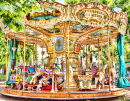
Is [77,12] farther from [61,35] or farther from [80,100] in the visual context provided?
[80,100]

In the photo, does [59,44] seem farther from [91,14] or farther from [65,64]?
[91,14]

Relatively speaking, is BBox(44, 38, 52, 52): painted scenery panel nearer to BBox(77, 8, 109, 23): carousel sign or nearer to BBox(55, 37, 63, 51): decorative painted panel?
BBox(55, 37, 63, 51): decorative painted panel

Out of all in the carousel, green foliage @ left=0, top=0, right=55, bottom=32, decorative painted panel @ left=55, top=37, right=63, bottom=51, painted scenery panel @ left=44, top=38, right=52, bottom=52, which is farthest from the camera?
painted scenery panel @ left=44, top=38, right=52, bottom=52

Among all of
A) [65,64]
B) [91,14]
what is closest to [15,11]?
[91,14]

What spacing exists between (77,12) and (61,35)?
3.35 meters

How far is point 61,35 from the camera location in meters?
11.5

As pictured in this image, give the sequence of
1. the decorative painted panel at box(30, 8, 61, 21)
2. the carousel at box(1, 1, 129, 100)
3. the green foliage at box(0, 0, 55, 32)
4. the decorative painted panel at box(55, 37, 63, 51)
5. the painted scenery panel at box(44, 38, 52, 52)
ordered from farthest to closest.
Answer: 1. the painted scenery panel at box(44, 38, 52, 52)
2. the decorative painted panel at box(55, 37, 63, 51)
3. the decorative painted panel at box(30, 8, 61, 21)
4. the carousel at box(1, 1, 129, 100)
5. the green foliage at box(0, 0, 55, 32)

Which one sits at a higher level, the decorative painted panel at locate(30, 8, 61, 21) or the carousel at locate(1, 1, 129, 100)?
the decorative painted panel at locate(30, 8, 61, 21)

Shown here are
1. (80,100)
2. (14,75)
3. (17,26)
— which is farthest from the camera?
(14,75)

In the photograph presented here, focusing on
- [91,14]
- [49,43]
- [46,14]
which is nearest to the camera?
[91,14]

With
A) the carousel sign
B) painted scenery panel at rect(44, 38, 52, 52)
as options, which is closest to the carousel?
the carousel sign

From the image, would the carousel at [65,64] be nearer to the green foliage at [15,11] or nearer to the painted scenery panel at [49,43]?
the painted scenery panel at [49,43]

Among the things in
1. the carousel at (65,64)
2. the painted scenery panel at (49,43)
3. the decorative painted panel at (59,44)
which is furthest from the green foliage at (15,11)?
the painted scenery panel at (49,43)

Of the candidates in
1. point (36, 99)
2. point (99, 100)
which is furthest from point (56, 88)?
point (99, 100)
